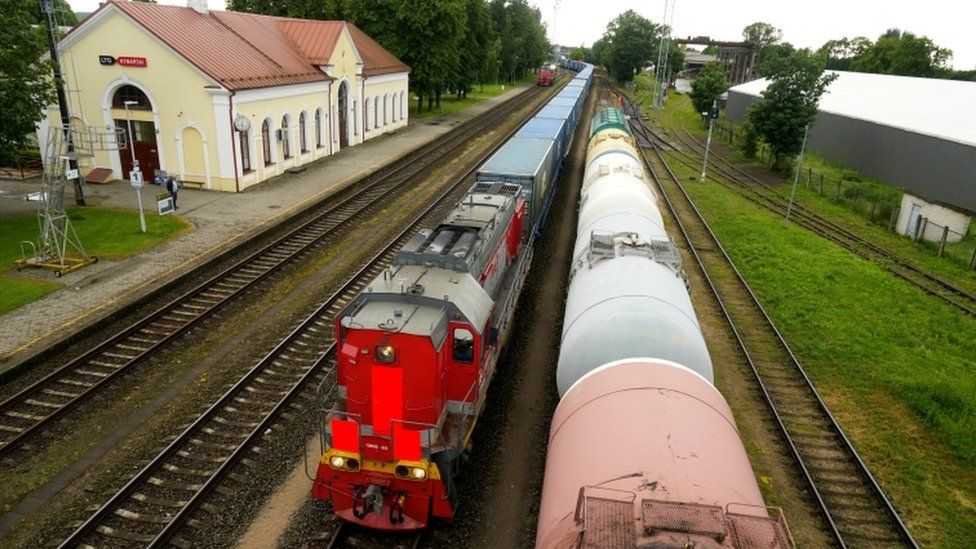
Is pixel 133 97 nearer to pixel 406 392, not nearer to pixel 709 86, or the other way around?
pixel 406 392

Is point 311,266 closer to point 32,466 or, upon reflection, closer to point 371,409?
point 32,466

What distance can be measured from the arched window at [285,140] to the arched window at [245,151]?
131 inches

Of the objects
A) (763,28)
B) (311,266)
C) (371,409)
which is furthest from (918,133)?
(763,28)

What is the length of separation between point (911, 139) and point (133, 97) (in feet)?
138

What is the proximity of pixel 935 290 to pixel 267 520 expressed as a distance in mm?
23491

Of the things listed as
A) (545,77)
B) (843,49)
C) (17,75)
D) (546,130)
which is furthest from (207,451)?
(843,49)

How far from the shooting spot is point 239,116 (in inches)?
1199

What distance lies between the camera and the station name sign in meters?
29.3

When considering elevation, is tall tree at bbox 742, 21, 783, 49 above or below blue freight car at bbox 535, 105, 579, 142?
above

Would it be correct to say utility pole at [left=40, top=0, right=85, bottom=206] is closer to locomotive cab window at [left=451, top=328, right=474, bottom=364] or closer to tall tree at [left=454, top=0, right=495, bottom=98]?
locomotive cab window at [left=451, top=328, right=474, bottom=364]

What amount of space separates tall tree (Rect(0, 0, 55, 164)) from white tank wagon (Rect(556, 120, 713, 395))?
20063 mm

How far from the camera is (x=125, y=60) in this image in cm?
2934

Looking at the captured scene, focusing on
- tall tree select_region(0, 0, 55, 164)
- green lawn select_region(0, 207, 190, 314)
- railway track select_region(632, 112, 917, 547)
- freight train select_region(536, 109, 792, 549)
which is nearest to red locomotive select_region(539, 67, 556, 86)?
railway track select_region(632, 112, 917, 547)

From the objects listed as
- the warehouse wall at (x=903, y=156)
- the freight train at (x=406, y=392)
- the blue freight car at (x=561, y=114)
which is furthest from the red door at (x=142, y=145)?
the warehouse wall at (x=903, y=156)
